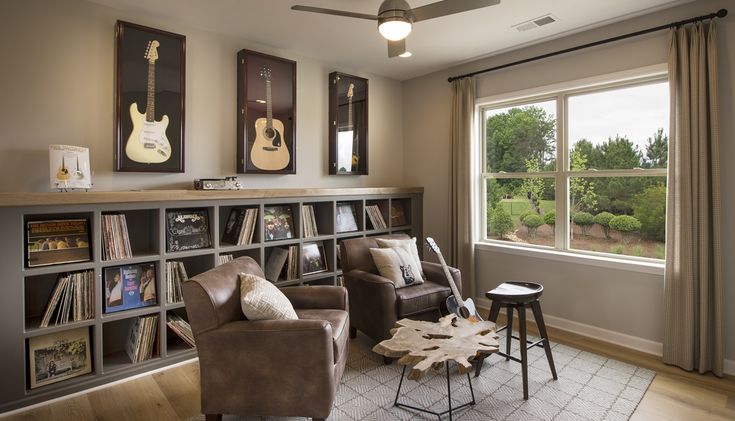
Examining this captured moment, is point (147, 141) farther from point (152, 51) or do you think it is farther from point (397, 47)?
point (397, 47)

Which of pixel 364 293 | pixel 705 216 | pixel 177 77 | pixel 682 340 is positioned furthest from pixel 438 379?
pixel 177 77

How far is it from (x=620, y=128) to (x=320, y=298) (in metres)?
2.73

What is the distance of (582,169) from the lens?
357cm

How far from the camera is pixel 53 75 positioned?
8.78 feet

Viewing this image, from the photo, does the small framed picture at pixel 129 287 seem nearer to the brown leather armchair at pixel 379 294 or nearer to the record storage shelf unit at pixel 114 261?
the record storage shelf unit at pixel 114 261

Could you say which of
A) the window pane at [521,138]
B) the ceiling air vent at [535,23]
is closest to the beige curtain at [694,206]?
the ceiling air vent at [535,23]

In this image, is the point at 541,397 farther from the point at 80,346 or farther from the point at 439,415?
the point at 80,346

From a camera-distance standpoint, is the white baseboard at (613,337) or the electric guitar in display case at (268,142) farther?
the electric guitar in display case at (268,142)

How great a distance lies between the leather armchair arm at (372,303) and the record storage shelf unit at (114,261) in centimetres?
55

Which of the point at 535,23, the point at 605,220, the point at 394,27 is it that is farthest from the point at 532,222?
the point at 394,27

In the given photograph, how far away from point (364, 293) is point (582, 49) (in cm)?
265

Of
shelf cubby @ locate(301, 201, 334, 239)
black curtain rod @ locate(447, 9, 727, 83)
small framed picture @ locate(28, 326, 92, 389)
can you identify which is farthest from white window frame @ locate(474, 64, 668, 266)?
small framed picture @ locate(28, 326, 92, 389)

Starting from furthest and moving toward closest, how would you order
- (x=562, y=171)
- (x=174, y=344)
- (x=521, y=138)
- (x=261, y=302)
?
(x=521, y=138) < (x=562, y=171) < (x=174, y=344) < (x=261, y=302)

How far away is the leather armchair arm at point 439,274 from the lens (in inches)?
131
